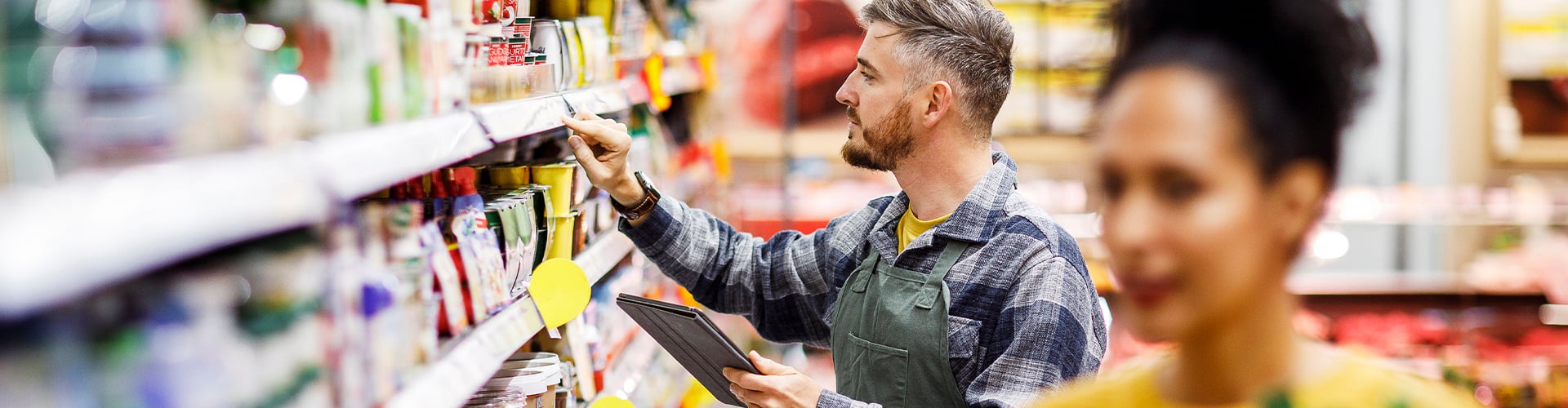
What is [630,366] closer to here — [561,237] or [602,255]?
[602,255]

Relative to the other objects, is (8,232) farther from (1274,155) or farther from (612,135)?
(612,135)

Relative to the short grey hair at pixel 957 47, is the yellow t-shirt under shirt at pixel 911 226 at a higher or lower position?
lower

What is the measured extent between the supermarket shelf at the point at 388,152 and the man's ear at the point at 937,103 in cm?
93

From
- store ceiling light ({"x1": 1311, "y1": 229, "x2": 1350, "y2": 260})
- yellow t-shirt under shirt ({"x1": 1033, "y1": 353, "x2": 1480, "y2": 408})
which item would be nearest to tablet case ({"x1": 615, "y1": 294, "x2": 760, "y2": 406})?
yellow t-shirt under shirt ({"x1": 1033, "y1": 353, "x2": 1480, "y2": 408})

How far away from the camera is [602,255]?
250cm

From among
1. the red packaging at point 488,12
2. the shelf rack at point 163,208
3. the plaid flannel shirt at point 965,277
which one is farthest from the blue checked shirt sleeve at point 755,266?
the shelf rack at point 163,208

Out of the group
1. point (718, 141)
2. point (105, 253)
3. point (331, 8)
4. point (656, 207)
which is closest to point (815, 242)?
point (656, 207)

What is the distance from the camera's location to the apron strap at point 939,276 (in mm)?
2020

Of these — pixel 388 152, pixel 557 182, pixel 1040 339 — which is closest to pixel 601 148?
pixel 557 182

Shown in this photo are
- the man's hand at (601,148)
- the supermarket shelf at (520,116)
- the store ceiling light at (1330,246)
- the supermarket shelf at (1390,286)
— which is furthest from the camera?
the store ceiling light at (1330,246)

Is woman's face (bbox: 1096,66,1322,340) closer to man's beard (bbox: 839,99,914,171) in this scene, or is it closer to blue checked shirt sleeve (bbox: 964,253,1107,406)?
blue checked shirt sleeve (bbox: 964,253,1107,406)

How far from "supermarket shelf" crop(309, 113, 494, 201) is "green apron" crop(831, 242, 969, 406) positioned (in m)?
0.79

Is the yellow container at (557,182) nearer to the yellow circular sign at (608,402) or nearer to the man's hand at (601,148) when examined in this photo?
the man's hand at (601,148)

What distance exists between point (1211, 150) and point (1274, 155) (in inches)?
1.7
